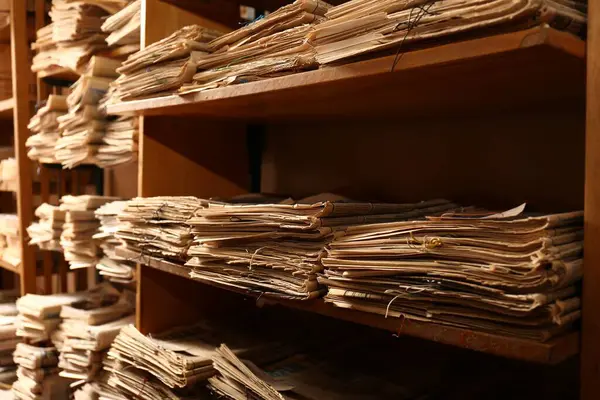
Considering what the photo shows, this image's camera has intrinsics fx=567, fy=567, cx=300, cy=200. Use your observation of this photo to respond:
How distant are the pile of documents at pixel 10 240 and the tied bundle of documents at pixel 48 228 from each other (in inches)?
9.4

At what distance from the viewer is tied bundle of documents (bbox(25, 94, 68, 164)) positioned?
2.42 meters

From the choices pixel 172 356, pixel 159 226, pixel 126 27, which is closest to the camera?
pixel 172 356

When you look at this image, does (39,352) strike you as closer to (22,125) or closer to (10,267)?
(10,267)

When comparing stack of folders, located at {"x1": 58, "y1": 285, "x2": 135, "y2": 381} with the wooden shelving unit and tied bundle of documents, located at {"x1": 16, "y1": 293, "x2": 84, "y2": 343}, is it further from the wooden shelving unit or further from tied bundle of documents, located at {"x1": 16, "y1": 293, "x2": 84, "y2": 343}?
the wooden shelving unit

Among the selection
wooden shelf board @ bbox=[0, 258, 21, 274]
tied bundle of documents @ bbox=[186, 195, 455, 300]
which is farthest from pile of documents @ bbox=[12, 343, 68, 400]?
tied bundle of documents @ bbox=[186, 195, 455, 300]

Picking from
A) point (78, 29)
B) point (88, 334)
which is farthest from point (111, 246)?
point (78, 29)

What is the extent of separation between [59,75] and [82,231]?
84 cm

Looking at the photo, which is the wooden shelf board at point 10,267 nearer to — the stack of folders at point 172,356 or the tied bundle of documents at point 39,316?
the tied bundle of documents at point 39,316

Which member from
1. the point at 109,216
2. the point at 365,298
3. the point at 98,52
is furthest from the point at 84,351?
the point at 365,298

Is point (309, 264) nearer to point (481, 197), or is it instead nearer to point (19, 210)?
point (481, 197)

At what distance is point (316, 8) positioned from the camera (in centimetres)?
126

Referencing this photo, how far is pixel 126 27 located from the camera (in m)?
1.96

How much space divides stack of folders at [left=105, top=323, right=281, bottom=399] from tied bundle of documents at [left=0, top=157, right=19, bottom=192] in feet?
4.50

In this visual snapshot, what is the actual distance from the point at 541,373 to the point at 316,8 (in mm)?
1004
